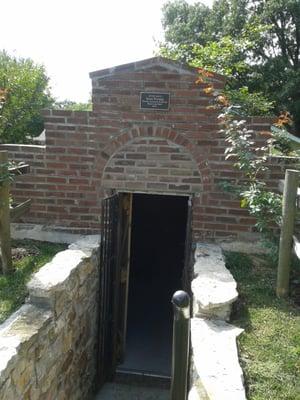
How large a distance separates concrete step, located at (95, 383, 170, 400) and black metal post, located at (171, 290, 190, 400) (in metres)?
2.93

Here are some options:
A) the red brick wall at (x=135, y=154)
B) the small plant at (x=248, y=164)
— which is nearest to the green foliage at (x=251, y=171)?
the small plant at (x=248, y=164)

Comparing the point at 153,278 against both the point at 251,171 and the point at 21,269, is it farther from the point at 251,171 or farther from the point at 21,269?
the point at 251,171

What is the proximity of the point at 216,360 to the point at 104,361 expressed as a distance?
110 inches

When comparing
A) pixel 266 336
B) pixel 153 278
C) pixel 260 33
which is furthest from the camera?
pixel 260 33

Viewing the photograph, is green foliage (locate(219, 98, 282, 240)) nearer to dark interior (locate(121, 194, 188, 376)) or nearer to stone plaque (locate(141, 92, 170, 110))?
stone plaque (locate(141, 92, 170, 110))

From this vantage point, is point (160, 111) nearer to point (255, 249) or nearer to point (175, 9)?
point (255, 249)

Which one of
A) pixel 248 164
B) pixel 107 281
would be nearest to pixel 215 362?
pixel 248 164

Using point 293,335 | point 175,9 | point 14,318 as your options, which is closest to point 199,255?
point 293,335

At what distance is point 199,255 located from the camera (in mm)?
4383

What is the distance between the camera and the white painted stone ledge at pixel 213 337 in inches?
93.9

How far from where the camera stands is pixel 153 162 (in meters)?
4.81

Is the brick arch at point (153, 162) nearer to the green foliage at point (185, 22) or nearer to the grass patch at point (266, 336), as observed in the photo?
the grass patch at point (266, 336)

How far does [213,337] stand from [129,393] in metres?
2.80

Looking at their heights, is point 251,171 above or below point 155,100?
below
